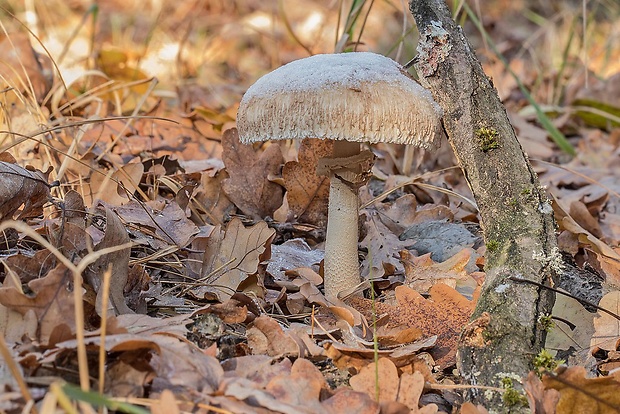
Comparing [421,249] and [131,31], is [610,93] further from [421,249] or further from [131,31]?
[131,31]

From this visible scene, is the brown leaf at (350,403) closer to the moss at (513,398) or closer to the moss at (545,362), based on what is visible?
the moss at (513,398)

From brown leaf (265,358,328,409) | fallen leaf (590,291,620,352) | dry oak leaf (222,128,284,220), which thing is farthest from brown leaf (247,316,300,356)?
dry oak leaf (222,128,284,220)

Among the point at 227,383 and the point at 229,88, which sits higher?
the point at 229,88

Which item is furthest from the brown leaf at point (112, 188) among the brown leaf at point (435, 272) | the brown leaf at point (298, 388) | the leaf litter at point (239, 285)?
the brown leaf at point (298, 388)

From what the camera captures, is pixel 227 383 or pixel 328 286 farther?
pixel 328 286

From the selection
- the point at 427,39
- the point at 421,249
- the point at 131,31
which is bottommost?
the point at 421,249

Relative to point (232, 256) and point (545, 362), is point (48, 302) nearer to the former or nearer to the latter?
point (232, 256)

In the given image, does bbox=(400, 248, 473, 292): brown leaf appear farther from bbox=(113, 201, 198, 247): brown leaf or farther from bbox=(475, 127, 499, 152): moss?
bbox=(113, 201, 198, 247): brown leaf

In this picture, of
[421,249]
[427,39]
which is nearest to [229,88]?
[421,249]

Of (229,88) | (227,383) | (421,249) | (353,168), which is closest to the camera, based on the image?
(227,383)
